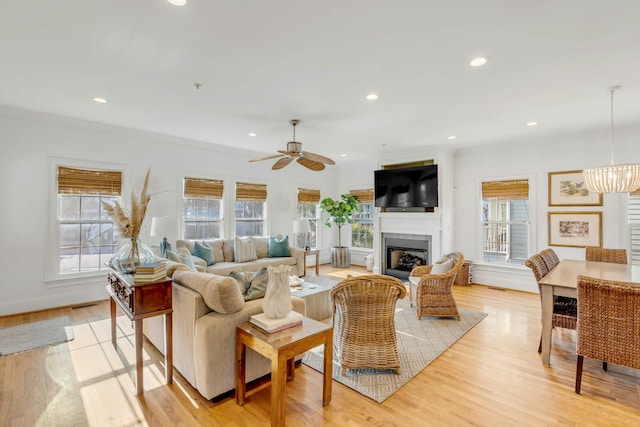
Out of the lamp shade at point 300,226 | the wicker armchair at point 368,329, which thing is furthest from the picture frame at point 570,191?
the lamp shade at point 300,226

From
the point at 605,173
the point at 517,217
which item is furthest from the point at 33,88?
the point at 517,217

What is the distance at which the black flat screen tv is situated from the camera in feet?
19.9

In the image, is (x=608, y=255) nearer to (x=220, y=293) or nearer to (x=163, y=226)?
(x=220, y=293)

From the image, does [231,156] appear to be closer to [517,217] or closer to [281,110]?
[281,110]

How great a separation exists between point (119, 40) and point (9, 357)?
3178 mm

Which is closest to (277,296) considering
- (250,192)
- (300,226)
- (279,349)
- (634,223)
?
(279,349)

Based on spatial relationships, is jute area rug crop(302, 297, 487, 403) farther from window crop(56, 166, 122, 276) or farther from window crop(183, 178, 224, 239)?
window crop(56, 166, 122, 276)

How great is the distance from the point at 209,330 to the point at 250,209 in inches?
184

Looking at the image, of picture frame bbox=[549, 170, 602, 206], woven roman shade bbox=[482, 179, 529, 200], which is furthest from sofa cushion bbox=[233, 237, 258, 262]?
picture frame bbox=[549, 170, 602, 206]

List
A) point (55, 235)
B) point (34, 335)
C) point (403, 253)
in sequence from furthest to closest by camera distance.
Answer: point (403, 253) → point (55, 235) → point (34, 335)

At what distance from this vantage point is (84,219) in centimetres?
470

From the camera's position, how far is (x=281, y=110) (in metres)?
3.92

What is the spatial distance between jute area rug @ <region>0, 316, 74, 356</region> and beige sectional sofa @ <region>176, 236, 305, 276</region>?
1.76 m

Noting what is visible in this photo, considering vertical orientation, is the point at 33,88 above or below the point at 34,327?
above
